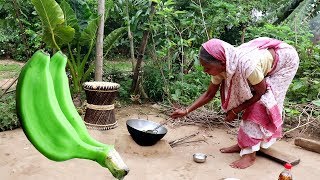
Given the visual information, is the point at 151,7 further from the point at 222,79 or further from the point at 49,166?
the point at 49,166

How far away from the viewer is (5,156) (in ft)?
11.2

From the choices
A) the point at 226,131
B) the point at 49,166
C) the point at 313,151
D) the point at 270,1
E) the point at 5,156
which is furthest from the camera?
the point at 270,1

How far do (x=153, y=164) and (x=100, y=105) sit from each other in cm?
141

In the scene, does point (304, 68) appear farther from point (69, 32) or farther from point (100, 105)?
point (69, 32)

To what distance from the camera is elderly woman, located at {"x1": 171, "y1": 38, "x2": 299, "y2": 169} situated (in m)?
3.01

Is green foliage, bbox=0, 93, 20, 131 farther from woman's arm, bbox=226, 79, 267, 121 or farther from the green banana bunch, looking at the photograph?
the green banana bunch

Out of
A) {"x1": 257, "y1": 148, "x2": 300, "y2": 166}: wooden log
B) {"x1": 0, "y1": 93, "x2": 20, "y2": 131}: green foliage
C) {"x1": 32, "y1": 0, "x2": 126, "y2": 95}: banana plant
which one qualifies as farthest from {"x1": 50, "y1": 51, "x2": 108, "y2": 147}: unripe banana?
{"x1": 32, "y1": 0, "x2": 126, "y2": 95}: banana plant

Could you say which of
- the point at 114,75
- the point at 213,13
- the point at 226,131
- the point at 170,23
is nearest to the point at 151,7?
the point at 170,23

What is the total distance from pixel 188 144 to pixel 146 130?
0.71m

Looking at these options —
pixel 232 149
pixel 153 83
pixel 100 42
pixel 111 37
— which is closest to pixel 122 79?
pixel 153 83

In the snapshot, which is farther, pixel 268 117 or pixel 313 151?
pixel 313 151

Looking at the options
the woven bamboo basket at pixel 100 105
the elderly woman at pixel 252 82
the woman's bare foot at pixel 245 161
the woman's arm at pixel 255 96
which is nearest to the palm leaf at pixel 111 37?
the woven bamboo basket at pixel 100 105

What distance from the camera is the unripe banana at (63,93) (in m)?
0.86

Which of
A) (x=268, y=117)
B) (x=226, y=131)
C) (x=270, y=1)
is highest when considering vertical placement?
(x=270, y=1)
